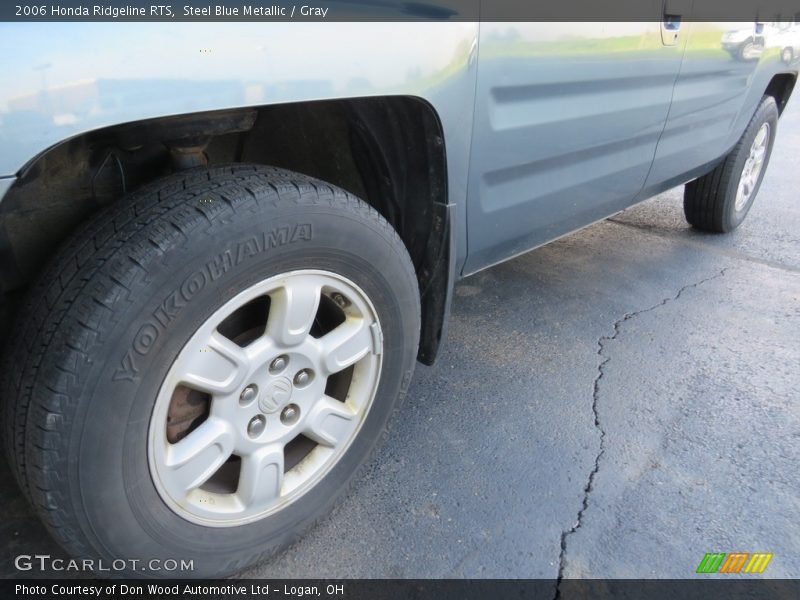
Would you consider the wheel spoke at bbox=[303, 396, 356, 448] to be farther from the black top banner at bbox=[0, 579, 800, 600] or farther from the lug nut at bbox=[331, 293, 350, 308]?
the black top banner at bbox=[0, 579, 800, 600]

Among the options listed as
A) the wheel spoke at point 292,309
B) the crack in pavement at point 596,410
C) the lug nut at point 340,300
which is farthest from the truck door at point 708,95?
the wheel spoke at point 292,309

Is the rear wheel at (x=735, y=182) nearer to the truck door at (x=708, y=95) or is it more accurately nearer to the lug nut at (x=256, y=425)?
the truck door at (x=708, y=95)

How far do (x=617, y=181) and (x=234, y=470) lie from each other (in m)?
1.82

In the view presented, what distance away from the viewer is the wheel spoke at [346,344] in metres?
1.61

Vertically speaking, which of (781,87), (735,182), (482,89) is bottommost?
(735,182)

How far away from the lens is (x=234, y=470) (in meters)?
1.67

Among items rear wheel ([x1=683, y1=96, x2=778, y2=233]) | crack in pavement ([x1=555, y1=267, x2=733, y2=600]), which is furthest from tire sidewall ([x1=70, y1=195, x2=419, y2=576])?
rear wheel ([x1=683, y1=96, x2=778, y2=233])

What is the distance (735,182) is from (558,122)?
2.34m

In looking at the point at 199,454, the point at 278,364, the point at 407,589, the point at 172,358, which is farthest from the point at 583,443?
the point at 172,358

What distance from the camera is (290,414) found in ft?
5.35

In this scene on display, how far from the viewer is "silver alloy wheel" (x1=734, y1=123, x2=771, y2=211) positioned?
3.91 meters

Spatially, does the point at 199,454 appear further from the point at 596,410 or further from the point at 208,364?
the point at 596,410

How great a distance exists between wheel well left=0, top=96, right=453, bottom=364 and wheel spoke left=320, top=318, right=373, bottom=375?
14.0 inches

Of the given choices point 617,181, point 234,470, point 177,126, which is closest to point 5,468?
point 234,470
